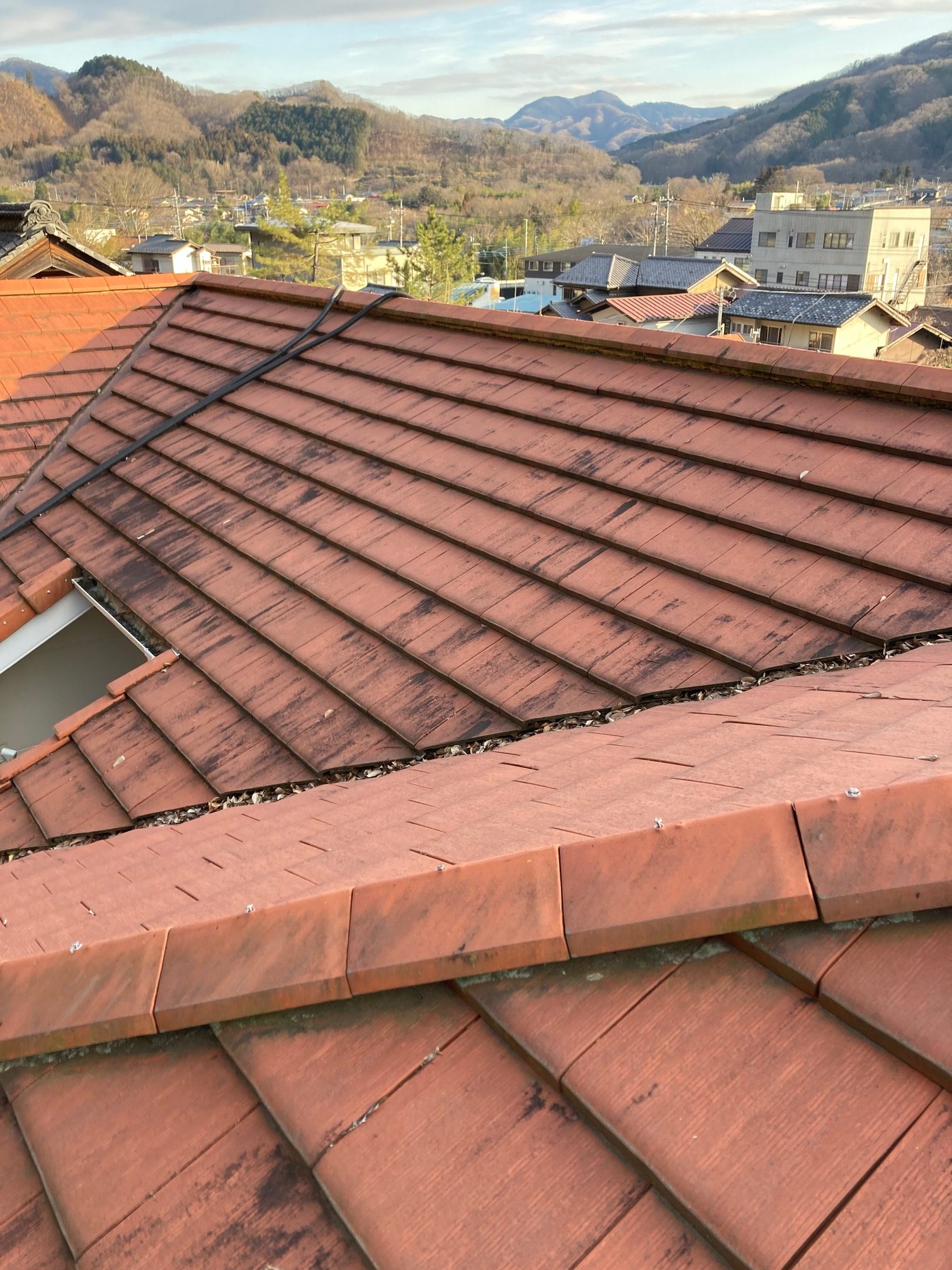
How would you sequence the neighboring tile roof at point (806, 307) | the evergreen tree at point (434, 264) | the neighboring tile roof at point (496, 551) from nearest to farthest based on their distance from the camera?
1. the neighboring tile roof at point (496, 551)
2. the neighboring tile roof at point (806, 307)
3. the evergreen tree at point (434, 264)

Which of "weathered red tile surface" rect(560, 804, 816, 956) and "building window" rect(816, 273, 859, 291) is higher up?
"weathered red tile surface" rect(560, 804, 816, 956)

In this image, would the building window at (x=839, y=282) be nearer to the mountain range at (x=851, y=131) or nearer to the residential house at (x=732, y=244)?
the residential house at (x=732, y=244)

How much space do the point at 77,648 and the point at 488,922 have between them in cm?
517

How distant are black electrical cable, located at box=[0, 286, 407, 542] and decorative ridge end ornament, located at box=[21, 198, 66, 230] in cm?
674

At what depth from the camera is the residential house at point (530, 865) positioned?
1221mm

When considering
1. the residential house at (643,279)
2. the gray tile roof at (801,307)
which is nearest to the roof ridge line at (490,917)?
the gray tile roof at (801,307)

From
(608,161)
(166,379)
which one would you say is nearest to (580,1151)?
(166,379)

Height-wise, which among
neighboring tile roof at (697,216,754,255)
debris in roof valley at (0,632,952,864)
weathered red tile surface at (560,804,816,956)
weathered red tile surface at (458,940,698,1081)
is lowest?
neighboring tile roof at (697,216,754,255)

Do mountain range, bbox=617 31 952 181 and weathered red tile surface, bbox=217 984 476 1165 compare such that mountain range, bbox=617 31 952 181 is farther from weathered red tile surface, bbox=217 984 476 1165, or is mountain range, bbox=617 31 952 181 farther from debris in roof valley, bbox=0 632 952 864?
weathered red tile surface, bbox=217 984 476 1165

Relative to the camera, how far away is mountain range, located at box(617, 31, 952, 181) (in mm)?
121125

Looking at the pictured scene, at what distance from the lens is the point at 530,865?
5.11 ft

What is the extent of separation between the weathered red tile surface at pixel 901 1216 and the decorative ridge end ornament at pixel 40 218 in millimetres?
12951

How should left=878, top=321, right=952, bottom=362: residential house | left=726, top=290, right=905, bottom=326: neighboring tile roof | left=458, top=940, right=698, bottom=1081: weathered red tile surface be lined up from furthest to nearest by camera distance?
left=878, top=321, right=952, bottom=362: residential house < left=726, top=290, right=905, bottom=326: neighboring tile roof < left=458, top=940, right=698, bottom=1081: weathered red tile surface

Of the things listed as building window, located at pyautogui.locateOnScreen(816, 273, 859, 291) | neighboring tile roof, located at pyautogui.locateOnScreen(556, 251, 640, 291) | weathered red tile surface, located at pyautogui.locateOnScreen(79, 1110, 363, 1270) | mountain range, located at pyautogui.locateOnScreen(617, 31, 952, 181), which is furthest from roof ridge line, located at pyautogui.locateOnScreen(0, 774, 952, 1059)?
mountain range, located at pyautogui.locateOnScreen(617, 31, 952, 181)
